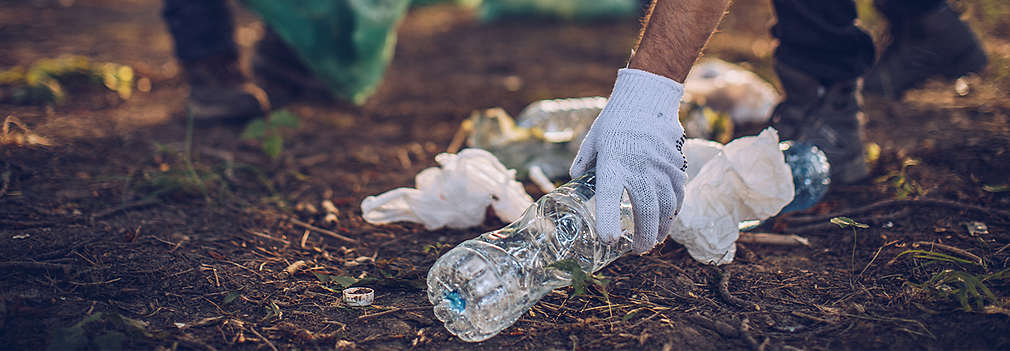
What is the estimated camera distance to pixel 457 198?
1.98 metres

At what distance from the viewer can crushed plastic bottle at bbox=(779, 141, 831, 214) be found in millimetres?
2070

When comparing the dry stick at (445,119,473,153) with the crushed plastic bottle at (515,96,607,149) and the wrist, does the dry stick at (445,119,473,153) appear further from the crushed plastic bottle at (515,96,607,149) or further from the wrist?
the wrist

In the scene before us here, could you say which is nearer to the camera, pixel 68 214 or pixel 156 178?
pixel 68 214

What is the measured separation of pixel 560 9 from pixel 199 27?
111 inches

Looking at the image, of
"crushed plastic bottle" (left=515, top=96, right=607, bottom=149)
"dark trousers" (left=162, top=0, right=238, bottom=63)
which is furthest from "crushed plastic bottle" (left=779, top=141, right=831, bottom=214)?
"dark trousers" (left=162, top=0, right=238, bottom=63)

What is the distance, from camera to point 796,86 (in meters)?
2.34

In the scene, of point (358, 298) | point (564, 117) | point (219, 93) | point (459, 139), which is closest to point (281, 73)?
point (219, 93)

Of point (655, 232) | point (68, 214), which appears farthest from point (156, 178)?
point (655, 232)

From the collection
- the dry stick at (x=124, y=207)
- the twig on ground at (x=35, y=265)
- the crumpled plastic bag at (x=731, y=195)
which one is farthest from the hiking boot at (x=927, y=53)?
the twig on ground at (x=35, y=265)

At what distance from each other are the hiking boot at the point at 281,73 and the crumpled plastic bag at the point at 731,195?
2.22 m

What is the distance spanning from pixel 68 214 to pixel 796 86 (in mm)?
2325

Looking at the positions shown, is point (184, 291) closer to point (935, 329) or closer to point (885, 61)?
point (935, 329)

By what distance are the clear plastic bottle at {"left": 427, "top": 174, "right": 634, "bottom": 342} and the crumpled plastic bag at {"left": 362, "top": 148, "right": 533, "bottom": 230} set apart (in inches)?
9.6

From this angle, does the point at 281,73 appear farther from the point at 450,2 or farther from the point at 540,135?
the point at 450,2
